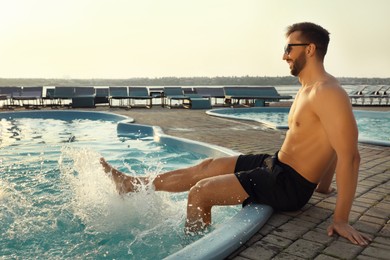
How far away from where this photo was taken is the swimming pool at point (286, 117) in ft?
36.0

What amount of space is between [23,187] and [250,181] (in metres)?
3.97

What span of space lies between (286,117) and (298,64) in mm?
12667

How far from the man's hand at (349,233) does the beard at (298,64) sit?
112 cm

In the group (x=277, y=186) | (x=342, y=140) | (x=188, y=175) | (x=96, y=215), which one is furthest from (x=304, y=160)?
(x=96, y=215)

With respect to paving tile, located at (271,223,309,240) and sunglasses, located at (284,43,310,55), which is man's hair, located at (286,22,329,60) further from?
paving tile, located at (271,223,309,240)

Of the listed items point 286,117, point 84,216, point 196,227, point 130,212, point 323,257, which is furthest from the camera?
point 286,117

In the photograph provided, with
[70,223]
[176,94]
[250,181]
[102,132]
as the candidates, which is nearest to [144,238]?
[70,223]

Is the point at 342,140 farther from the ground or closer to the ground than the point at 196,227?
farther from the ground

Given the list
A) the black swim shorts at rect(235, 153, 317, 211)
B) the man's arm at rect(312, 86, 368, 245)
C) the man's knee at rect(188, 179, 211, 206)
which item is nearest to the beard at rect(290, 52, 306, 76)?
the man's arm at rect(312, 86, 368, 245)

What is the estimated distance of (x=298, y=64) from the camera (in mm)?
2586

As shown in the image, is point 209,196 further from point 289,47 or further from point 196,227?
point 289,47

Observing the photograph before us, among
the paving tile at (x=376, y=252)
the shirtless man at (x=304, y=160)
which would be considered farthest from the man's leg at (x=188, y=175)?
the paving tile at (x=376, y=252)

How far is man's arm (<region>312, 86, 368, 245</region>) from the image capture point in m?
2.21

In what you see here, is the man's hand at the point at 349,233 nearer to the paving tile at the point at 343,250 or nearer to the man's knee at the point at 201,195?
the paving tile at the point at 343,250
